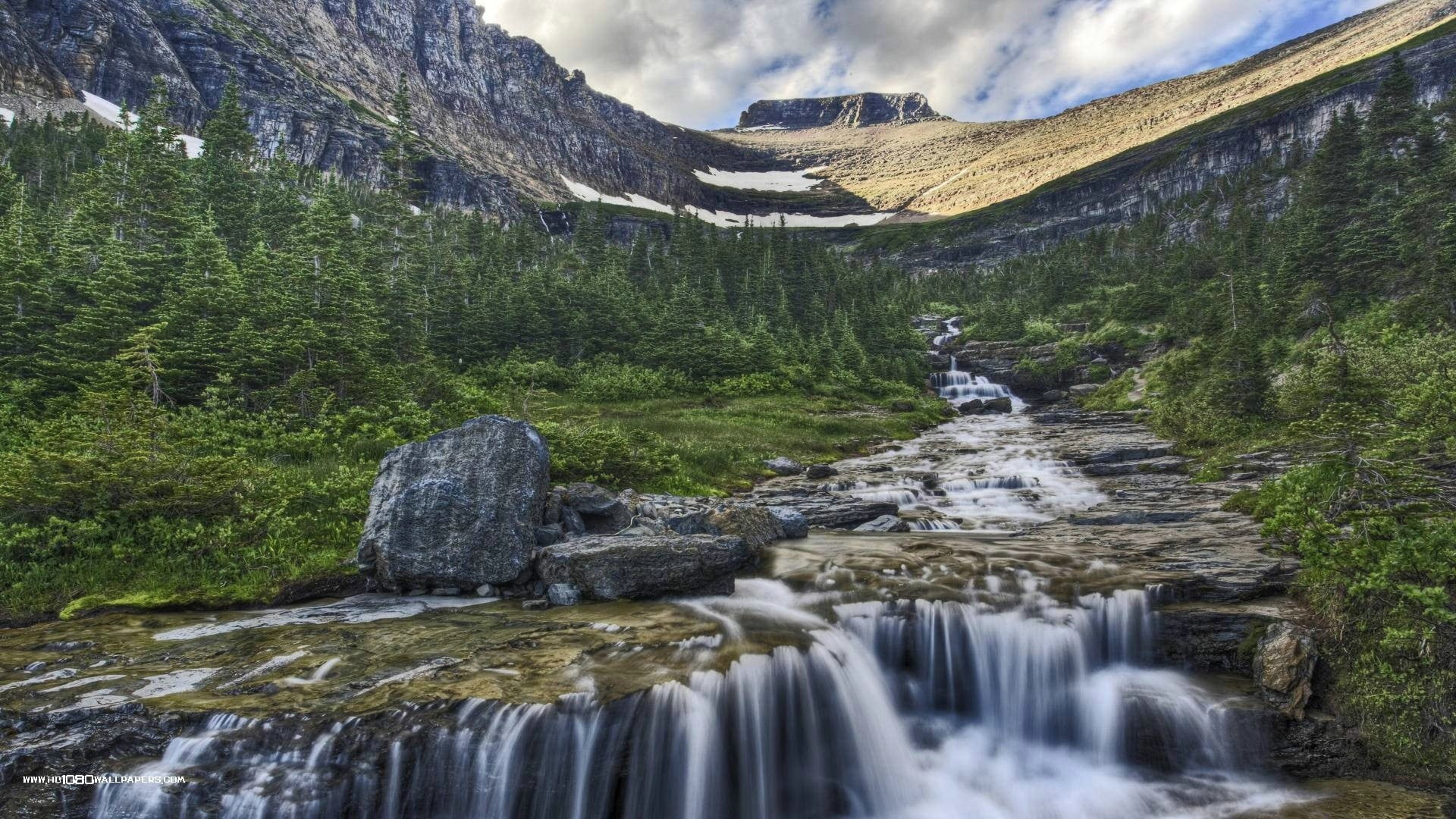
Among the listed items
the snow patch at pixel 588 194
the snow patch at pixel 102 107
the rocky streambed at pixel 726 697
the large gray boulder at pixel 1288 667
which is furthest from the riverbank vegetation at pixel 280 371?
the snow patch at pixel 588 194

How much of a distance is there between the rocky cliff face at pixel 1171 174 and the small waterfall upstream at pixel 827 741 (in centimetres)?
11204

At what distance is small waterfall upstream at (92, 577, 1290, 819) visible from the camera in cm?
611

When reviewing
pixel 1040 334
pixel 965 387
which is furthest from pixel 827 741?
pixel 1040 334

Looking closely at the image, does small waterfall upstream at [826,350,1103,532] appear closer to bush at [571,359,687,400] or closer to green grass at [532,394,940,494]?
green grass at [532,394,940,494]

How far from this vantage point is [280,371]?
2027cm

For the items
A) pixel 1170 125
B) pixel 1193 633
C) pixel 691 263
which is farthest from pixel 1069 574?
pixel 1170 125

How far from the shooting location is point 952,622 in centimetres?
964

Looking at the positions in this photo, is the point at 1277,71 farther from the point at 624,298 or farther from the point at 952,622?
the point at 952,622

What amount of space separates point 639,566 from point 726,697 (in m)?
3.40

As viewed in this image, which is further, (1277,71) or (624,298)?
(1277,71)

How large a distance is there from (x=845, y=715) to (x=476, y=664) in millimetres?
4857

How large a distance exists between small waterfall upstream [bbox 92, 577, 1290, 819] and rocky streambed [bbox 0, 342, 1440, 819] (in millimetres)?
29

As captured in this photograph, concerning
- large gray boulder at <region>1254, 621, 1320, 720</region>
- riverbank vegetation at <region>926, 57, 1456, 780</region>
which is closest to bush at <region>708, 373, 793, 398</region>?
riverbank vegetation at <region>926, 57, 1456, 780</region>

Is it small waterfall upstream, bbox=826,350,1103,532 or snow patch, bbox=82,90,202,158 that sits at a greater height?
snow patch, bbox=82,90,202,158
